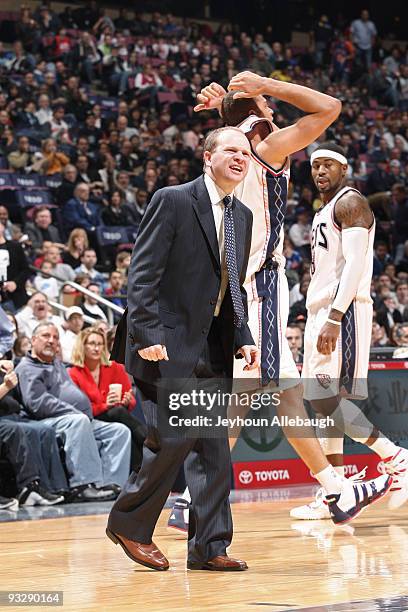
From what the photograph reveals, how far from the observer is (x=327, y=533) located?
638cm

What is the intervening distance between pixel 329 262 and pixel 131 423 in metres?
2.98

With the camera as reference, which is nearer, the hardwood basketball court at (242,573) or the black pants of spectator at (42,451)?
the hardwood basketball court at (242,573)

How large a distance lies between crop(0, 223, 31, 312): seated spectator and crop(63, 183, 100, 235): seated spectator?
382cm

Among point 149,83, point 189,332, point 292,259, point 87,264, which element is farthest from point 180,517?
point 149,83

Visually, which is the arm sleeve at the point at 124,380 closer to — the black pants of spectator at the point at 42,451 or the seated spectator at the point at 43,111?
the black pants of spectator at the point at 42,451

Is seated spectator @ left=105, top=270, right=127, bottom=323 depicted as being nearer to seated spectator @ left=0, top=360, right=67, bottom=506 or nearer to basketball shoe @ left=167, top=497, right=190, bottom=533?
seated spectator @ left=0, top=360, right=67, bottom=506

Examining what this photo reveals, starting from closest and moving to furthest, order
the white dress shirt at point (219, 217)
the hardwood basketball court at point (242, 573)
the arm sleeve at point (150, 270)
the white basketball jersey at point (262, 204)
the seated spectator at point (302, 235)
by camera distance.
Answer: the hardwood basketball court at point (242, 573) → the arm sleeve at point (150, 270) → the white dress shirt at point (219, 217) → the white basketball jersey at point (262, 204) → the seated spectator at point (302, 235)

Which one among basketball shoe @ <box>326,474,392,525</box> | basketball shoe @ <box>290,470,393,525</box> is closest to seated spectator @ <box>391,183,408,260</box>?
basketball shoe @ <box>290,470,393,525</box>

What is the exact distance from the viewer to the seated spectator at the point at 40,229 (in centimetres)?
1412

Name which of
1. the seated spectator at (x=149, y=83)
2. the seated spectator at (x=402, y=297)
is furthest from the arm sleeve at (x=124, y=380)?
the seated spectator at (x=149, y=83)

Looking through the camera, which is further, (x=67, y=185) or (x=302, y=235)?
(x=302, y=235)

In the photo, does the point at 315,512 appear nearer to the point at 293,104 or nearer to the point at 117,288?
the point at 293,104

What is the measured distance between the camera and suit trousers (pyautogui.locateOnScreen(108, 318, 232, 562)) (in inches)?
191

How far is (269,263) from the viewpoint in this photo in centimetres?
619
